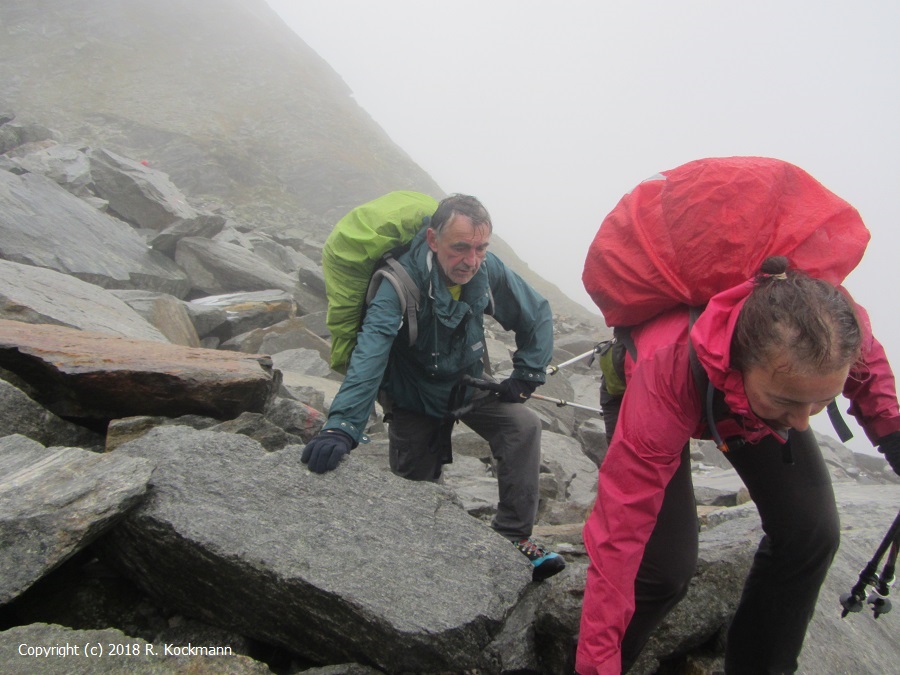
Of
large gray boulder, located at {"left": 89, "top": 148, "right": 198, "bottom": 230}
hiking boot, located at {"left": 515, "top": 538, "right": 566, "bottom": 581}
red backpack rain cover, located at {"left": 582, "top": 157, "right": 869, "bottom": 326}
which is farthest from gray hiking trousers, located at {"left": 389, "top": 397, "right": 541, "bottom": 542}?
large gray boulder, located at {"left": 89, "top": 148, "right": 198, "bottom": 230}

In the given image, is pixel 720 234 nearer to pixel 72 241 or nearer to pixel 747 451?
pixel 747 451

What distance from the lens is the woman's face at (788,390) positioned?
2.38 m

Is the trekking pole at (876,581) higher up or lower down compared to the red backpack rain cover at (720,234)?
lower down

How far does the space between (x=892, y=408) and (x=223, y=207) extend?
118ft

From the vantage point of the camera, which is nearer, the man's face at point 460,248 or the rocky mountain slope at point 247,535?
the rocky mountain slope at point 247,535

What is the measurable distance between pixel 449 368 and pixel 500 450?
0.78 m

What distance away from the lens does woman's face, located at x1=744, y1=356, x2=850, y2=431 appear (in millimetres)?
2379

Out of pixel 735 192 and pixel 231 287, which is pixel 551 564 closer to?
pixel 735 192

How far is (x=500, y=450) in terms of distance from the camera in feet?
15.9

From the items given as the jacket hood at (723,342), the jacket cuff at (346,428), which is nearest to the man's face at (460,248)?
the jacket cuff at (346,428)

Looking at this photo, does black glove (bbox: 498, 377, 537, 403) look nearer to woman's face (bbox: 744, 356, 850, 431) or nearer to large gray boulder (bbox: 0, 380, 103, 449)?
woman's face (bbox: 744, 356, 850, 431)

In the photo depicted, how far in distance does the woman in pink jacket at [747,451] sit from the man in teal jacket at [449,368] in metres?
1.36

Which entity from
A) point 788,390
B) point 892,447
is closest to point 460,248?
point 788,390

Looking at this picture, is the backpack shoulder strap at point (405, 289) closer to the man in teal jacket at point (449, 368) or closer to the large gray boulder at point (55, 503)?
the man in teal jacket at point (449, 368)
